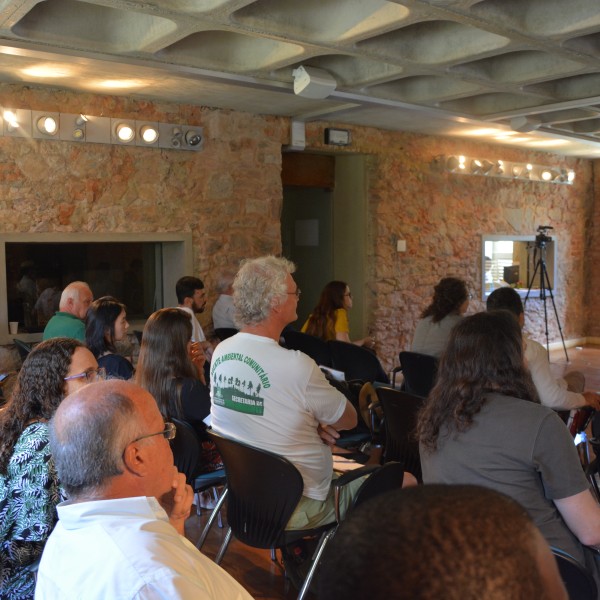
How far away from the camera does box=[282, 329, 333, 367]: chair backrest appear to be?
5.57m

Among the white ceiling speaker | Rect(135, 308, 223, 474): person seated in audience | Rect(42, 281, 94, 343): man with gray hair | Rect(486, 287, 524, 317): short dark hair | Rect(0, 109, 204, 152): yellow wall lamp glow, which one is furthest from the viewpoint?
Rect(0, 109, 204, 152): yellow wall lamp glow

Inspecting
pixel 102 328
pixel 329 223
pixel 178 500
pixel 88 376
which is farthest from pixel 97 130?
pixel 178 500

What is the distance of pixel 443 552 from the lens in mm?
622

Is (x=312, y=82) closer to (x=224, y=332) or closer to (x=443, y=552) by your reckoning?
(x=224, y=332)

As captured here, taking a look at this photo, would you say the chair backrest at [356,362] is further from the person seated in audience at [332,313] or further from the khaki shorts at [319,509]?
the khaki shorts at [319,509]

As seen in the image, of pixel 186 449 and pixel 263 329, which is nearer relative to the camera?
pixel 263 329

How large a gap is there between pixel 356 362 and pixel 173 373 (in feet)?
6.35

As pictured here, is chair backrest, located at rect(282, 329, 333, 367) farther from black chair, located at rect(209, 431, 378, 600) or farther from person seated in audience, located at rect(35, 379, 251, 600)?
person seated in audience, located at rect(35, 379, 251, 600)

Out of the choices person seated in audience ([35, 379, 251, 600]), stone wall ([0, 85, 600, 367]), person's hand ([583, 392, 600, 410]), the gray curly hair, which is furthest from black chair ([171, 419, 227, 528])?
stone wall ([0, 85, 600, 367])

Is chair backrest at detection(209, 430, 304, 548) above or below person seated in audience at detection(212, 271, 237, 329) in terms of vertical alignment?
below

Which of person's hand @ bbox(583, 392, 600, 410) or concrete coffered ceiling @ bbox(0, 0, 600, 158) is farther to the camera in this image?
concrete coffered ceiling @ bbox(0, 0, 600, 158)

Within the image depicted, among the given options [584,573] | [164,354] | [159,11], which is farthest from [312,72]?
[584,573]

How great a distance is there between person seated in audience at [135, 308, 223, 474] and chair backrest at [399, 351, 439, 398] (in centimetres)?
165

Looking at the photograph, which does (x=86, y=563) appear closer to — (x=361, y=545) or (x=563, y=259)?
(x=361, y=545)
